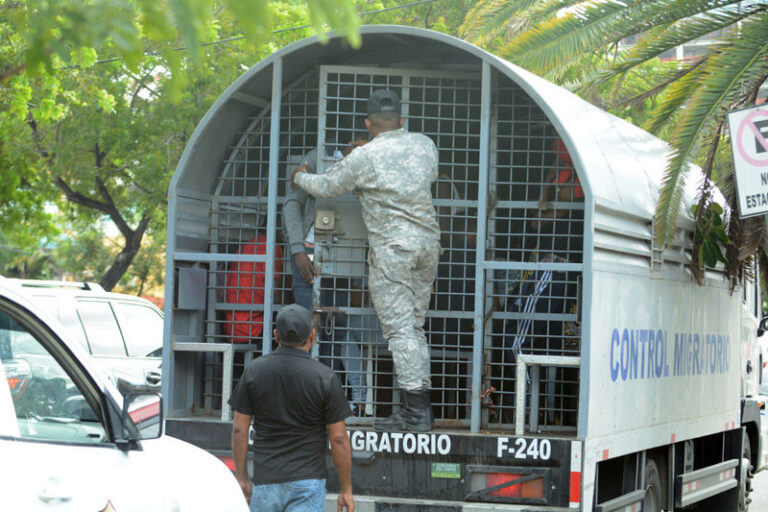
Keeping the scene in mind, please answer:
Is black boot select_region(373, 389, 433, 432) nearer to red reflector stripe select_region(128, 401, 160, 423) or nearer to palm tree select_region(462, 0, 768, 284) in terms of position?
palm tree select_region(462, 0, 768, 284)

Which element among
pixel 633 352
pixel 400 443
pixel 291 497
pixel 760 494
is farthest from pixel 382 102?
pixel 760 494

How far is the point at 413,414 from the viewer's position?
668cm

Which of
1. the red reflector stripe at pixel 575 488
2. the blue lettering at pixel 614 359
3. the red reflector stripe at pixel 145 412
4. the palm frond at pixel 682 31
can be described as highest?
the palm frond at pixel 682 31

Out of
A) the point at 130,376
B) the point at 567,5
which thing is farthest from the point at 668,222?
the point at 130,376

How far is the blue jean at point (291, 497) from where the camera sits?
18.1 ft

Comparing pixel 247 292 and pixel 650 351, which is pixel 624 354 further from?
pixel 247 292

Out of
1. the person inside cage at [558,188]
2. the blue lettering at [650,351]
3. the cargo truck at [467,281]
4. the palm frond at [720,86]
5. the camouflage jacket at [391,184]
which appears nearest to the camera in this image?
the cargo truck at [467,281]

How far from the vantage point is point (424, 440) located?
6.55 metres

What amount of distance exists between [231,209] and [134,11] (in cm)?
562

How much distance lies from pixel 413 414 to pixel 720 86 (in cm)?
381

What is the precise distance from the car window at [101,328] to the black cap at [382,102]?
564cm

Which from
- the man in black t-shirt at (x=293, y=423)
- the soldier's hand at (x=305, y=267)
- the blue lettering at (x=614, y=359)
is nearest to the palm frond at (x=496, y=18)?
the soldier's hand at (x=305, y=267)

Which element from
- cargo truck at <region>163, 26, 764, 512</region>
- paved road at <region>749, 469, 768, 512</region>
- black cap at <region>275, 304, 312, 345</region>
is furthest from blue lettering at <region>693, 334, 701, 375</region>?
paved road at <region>749, 469, 768, 512</region>

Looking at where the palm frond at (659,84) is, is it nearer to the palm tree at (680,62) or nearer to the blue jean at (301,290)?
the palm tree at (680,62)
